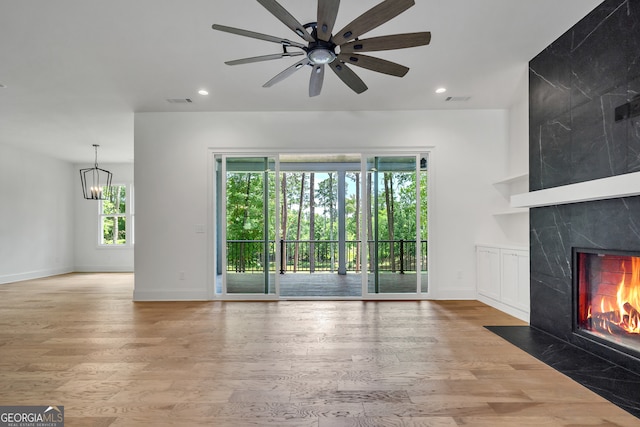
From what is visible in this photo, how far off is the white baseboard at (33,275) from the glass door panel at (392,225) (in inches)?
294

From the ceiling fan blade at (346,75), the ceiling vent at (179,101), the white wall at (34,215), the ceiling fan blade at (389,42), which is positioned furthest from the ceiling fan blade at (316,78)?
the white wall at (34,215)

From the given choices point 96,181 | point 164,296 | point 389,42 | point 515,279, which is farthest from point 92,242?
point 515,279

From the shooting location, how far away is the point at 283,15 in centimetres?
210

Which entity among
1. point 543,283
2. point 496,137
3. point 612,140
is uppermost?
point 496,137

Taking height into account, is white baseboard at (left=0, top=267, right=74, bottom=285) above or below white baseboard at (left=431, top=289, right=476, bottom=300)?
below

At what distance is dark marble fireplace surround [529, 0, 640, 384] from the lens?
2510 mm

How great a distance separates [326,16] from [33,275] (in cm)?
889

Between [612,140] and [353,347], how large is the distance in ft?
8.88

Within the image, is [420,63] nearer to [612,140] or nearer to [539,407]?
[612,140]

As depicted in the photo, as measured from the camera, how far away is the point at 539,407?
200cm

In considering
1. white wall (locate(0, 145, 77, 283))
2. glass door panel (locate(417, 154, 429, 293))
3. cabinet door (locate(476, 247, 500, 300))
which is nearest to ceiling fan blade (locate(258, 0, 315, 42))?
glass door panel (locate(417, 154, 429, 293))

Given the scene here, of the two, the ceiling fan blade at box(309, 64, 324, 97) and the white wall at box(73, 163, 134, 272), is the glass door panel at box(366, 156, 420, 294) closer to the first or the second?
the ceiling fan blade at box(309, 64, 324, 97)

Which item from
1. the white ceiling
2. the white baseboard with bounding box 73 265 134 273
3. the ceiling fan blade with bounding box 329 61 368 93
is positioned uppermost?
the white ceiling

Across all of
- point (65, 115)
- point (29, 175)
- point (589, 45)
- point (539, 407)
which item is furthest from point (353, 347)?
point (29, 175)
